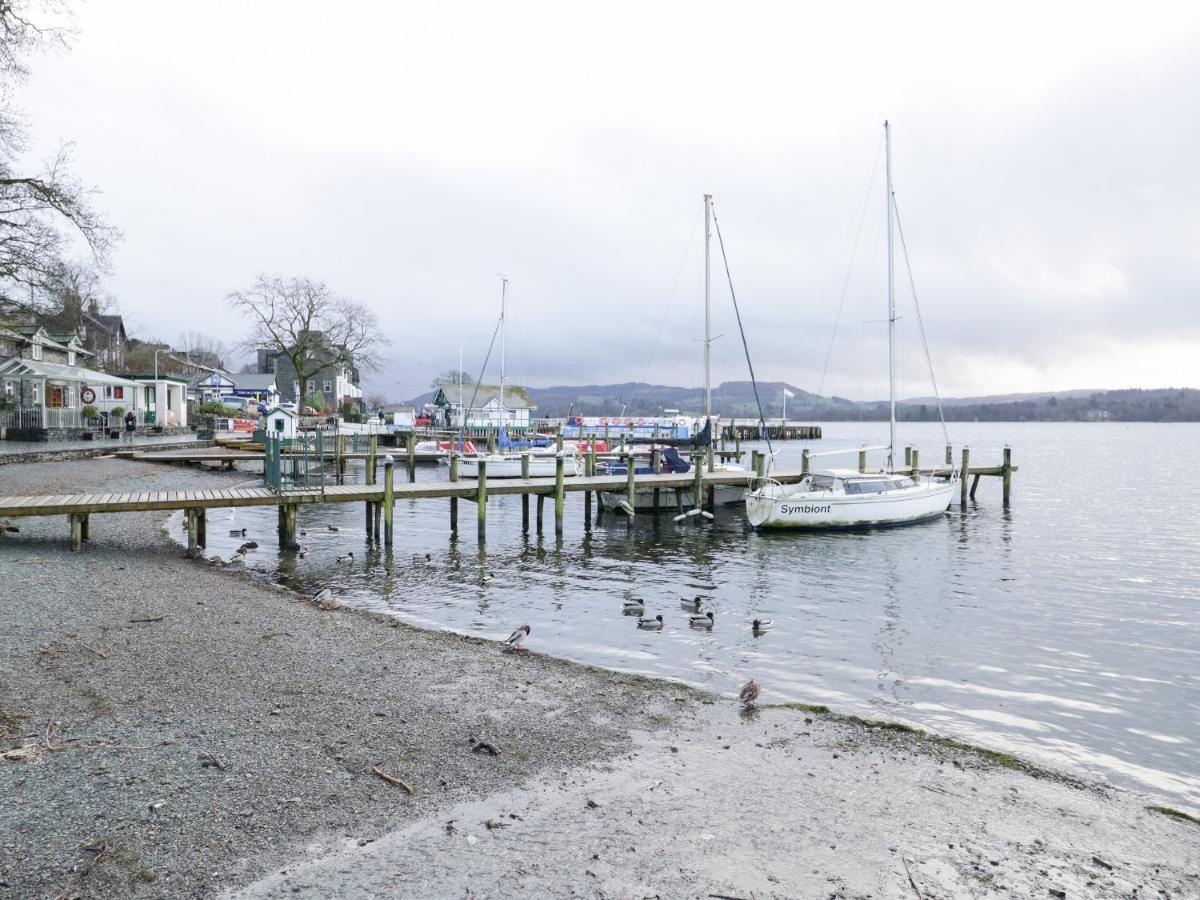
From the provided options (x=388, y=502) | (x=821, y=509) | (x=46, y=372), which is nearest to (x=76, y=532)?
(x=388, y=502)

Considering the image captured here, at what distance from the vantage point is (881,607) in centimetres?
1592

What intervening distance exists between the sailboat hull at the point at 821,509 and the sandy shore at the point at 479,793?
52.6 ft

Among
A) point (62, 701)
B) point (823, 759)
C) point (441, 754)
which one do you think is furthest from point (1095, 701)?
point (62, 701)

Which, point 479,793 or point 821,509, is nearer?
point 479,793

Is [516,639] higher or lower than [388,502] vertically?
lower

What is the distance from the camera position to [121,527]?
66.0 ft

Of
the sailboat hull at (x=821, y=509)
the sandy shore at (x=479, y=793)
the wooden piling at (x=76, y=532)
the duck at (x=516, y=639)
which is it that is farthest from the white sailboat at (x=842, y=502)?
the wooden piling at (x=76, y=532)

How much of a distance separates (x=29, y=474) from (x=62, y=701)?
24.4 m

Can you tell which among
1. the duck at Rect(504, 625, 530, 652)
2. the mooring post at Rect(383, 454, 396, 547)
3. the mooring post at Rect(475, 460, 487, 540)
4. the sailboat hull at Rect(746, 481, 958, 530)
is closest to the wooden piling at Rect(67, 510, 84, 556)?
the mooring post at Rect(383, 454, 396, 547)

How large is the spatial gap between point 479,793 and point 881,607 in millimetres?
11711

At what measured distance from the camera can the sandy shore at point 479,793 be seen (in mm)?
5102

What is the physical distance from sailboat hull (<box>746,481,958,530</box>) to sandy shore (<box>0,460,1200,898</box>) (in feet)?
52.6

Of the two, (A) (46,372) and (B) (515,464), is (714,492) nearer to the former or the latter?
(B) (515,464)

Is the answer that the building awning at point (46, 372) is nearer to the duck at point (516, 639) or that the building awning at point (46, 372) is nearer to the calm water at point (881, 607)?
the calm water at point (881, 607)
